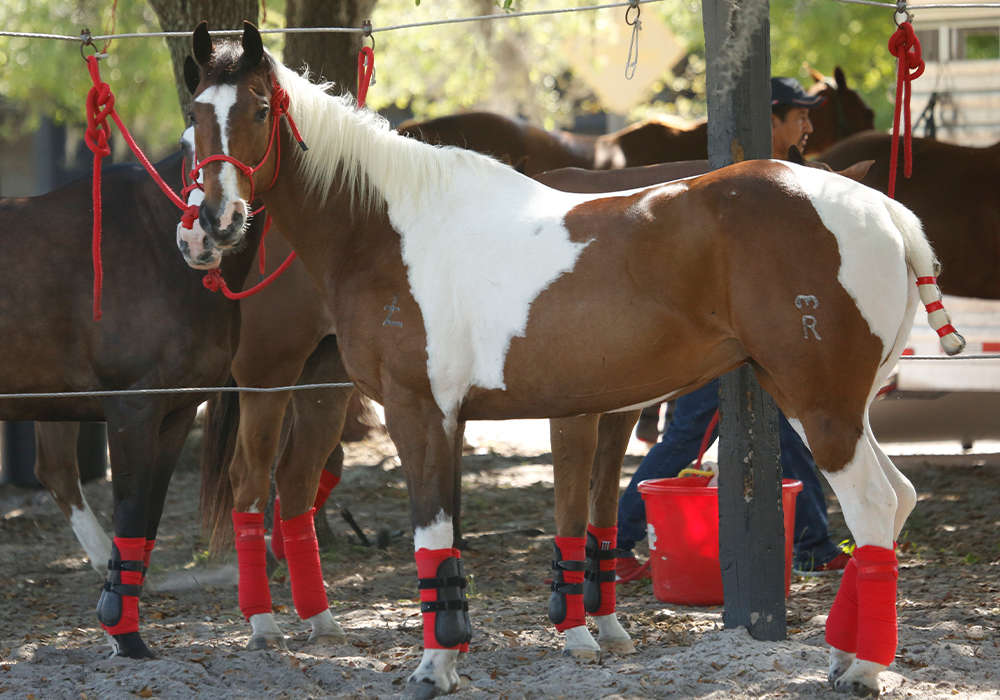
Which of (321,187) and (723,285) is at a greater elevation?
(321,187)

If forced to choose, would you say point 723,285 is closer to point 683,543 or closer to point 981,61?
point 683,543

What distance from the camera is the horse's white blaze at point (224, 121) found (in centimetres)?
361

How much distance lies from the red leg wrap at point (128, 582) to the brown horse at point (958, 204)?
16.3 feet

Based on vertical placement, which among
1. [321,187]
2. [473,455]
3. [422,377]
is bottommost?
[473,455]

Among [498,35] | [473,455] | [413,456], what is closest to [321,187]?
[413,456]

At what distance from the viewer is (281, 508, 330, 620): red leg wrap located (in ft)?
14.8

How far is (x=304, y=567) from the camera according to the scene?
4543mm

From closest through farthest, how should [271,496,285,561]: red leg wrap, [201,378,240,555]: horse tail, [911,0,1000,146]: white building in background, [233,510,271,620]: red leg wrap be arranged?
[233,510,271,620]: red leg wrap → [201,378,240,555]: horse tail → [271,496,285,561]: red leg wrap → [911,0,1000,146]: white building in background

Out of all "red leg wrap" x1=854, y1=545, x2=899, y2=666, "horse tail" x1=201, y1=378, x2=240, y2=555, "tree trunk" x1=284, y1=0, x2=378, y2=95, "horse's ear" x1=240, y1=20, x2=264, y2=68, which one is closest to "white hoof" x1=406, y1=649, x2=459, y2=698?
"red leg wrap" x1=854, y1=545, x2=899, y2=666

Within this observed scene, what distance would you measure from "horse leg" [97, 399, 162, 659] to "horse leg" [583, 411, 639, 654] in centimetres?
167

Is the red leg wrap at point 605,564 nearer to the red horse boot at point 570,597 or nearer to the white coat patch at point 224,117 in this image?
the red horse boot at point 570,597

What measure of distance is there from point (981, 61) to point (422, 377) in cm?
603

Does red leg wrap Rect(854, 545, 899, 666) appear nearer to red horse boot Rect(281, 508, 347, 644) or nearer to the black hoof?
the black hoof

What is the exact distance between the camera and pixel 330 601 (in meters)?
5.32
